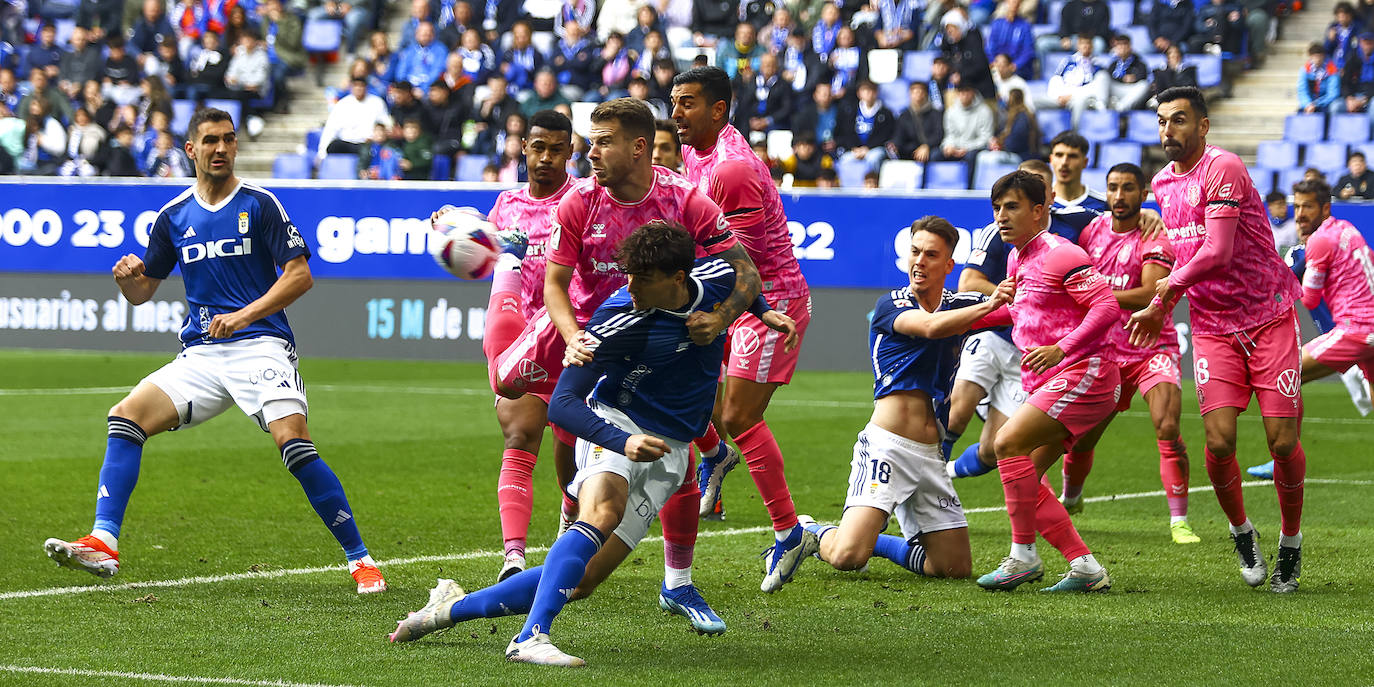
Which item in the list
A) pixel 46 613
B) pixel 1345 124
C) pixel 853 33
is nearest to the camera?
pixel 46 613

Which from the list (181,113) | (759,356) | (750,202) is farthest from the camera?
(181,113)

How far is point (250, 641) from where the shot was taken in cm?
579

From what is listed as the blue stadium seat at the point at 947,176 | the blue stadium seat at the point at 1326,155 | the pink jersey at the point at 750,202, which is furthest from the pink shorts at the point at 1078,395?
the blue stadium seat at the point at 1326,155

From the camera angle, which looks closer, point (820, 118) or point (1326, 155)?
point (1326, 155)

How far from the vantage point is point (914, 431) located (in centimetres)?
714

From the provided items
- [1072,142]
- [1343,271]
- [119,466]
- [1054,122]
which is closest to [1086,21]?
[1054,122]

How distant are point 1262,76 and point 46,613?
19.5 metres

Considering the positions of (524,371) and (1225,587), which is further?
(1225,587)

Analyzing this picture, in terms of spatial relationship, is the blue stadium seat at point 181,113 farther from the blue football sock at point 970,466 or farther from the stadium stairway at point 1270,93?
the blue football sock at point 970,466

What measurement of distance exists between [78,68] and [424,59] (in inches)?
220

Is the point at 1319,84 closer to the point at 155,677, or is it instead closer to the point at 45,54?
the point at 155,677

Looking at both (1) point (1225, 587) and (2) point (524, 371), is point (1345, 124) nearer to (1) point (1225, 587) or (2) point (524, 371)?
(1) point (1225, 587)

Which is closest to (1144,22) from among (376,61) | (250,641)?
(376,61)

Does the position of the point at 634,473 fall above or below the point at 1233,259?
below
